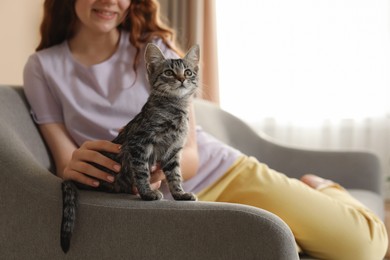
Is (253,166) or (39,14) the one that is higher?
(39,14)

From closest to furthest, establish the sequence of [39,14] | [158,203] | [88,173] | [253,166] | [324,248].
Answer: [158,203] → [88,173] → [324,248] → [253,166] → [39,14]


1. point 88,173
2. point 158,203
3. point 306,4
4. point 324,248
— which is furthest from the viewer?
point 306,4

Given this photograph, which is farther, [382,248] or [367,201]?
[367,201]

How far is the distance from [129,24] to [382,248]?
1121 millimetres

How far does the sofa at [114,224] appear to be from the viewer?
1103mm

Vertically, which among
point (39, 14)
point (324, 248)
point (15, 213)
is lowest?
point (324, 248)

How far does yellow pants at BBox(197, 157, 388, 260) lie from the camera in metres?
1.53

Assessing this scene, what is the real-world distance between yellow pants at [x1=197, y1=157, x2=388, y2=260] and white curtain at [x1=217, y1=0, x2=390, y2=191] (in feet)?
5.42

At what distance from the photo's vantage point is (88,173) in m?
1.31

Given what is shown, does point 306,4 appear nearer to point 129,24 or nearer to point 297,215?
point 129,24

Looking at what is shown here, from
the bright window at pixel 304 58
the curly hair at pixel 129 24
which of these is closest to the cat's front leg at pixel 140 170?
the curly hair at pixel 129 24

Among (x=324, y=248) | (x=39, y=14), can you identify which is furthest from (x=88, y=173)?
(x=39, y=14)

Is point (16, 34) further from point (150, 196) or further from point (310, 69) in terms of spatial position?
point (150, 196)

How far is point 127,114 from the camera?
5.67 feet
